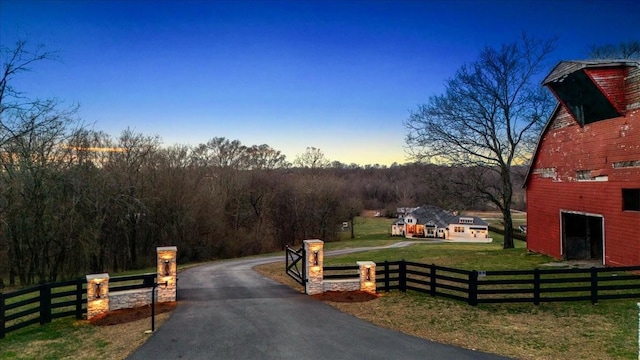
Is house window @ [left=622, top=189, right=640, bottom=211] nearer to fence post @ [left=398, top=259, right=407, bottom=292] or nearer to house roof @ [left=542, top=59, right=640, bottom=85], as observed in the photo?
house roof @ [left=542, top=59, right=640, bottom=85]

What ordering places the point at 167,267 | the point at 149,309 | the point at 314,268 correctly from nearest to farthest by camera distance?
the point at 149,309, the point at 167,267, the point at 314,268

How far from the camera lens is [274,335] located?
8672mm

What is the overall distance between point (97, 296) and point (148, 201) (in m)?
21.3

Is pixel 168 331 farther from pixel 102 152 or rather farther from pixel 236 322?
pixel 102 152

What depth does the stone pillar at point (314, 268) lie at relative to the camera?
12.5 meters

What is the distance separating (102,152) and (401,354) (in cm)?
2897

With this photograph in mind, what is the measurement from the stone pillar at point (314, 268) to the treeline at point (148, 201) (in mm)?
13957

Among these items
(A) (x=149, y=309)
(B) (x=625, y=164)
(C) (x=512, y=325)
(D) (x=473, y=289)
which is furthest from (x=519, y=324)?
(A) (x=149, y=309)

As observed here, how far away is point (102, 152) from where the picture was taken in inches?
1166

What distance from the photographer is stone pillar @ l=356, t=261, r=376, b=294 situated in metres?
12.6

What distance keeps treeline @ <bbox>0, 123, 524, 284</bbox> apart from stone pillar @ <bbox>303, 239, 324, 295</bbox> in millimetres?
13957

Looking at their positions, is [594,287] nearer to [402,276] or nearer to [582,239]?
[402,276]

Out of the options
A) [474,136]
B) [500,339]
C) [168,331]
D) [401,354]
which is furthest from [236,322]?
[474,136]

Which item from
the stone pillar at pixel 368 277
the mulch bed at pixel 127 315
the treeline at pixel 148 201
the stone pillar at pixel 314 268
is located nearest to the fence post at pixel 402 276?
the stone pillar at pixel 368 277
